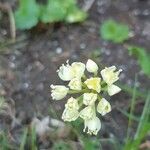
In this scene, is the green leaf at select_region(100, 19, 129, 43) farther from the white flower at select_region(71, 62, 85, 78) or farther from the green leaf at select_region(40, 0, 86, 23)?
the white flower at select_region(71, 62, 85, 78)

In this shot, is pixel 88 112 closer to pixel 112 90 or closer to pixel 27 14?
pixel 112 90

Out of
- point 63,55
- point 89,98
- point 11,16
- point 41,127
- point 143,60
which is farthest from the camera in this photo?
point 11,16

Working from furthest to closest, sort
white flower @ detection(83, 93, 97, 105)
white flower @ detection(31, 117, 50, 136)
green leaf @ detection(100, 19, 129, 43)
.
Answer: green leaf @ detection(100, 19, 129, 43)
white flower @ detection(31, 117, 50, 136)
white flower @ detection(83, 93, 97, 105)

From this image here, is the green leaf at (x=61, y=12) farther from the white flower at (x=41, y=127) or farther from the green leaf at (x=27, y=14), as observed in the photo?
→ the white flower at (x=41, y=127)

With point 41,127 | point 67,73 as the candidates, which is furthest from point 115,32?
point 67,73

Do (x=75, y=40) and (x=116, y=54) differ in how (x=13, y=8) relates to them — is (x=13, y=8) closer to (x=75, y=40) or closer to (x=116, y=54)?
(x=75, y=40)

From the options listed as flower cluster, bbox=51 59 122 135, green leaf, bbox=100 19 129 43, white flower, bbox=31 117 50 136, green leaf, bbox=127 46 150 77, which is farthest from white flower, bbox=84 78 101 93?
green leaf, bbox=100 19 129 43

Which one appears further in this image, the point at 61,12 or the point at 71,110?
the point at 61,12
